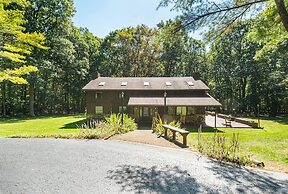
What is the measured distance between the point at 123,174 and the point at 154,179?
3.01ft

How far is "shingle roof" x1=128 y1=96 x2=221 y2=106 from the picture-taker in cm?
2227

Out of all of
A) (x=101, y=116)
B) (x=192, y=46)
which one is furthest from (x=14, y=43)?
(x=192, y=46)

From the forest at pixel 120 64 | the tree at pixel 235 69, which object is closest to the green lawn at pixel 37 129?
the forest at pixel 120 64

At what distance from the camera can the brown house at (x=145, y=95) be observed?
2439 centimetres

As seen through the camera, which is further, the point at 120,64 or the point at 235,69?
the point at 120,64

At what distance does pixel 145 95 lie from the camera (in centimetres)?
2667

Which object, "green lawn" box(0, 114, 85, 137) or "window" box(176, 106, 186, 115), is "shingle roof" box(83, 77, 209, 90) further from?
"green lawn" box(0, 114, 85, 137)

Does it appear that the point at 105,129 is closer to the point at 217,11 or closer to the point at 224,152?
the point at 224,152

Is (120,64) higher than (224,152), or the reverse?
(120,64)

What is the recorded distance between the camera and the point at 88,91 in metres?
27.3

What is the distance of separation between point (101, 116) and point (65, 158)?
1914cm

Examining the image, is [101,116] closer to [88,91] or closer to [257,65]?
[88,91]

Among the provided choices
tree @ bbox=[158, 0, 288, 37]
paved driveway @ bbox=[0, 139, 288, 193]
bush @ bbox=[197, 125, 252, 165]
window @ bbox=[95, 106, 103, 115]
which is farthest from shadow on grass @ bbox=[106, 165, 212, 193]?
window @ bbox=[95, 106, 103, 115]

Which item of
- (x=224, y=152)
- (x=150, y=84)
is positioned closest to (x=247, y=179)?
(x=224, y=152)
